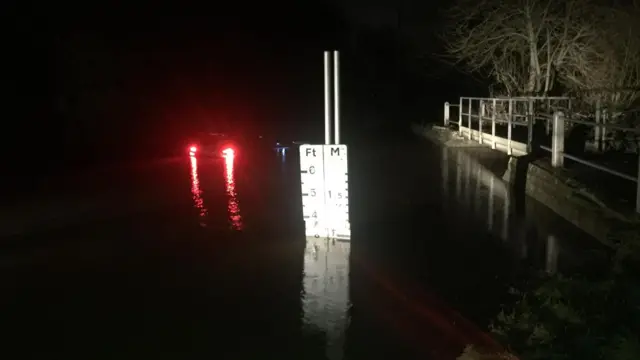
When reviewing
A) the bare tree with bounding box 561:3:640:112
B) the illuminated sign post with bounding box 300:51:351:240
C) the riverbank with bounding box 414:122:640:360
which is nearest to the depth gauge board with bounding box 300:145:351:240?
the illuminated sign post with bounding box 300:51:351:240

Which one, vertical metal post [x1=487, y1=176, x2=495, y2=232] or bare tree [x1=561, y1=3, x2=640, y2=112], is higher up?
bare tree [x1=561, y1=3, x2=640, y2=112]

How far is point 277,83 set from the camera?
5159 cm

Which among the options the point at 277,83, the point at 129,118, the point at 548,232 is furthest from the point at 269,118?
the point at 548,232

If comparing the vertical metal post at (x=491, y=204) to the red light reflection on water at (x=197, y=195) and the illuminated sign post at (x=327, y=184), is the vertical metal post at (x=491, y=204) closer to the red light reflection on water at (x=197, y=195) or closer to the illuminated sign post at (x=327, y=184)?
the illuminated sign post at (x=327, y=184)

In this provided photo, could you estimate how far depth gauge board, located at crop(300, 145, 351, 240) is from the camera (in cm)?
985

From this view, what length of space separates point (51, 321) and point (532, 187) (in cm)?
879

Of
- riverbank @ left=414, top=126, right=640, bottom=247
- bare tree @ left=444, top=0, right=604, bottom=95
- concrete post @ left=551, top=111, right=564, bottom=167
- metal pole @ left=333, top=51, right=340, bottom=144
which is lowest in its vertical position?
riverbank @ left=414, top=126, right=640, bottom=247

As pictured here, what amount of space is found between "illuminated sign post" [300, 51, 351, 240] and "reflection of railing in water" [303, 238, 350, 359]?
7.6 inches

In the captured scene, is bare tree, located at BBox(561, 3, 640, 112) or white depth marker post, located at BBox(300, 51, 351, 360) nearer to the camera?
white depth marker post, located at BBox(300, 51, 351, 360)

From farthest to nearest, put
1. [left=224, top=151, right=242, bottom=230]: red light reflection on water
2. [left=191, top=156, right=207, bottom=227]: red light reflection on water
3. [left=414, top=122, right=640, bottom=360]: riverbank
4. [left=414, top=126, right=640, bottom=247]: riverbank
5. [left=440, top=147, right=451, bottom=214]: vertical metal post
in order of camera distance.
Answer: [left=440, top=147, right=451, bottom=214]: vertical metal post
[left=191, top=156, right=207, bottom=227]: red light reflection on water
[left=224, top=151, right=242, bottom=230]: red light reflection on water
[left=414, top=126, right=640, bottom=247]: riverbank
[left=414, top=122, right=640, bottom=360]: riverbank

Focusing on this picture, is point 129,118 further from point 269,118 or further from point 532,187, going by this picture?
point 532,187

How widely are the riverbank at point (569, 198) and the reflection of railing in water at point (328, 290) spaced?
2915 millimetres

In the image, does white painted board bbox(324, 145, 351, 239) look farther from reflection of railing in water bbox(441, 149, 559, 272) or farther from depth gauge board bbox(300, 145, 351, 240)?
reflection of railing in water bbox(441, 149, 559, 272)

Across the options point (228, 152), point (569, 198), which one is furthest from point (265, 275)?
point (228, 152)
